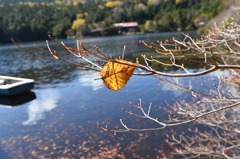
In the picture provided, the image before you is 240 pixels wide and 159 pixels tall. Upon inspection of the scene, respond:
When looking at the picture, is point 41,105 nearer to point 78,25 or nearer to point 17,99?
point 17,99

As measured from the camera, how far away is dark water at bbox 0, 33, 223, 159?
11117mm

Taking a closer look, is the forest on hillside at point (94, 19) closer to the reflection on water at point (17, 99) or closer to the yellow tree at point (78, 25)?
the yellow tree at point (78, 25)

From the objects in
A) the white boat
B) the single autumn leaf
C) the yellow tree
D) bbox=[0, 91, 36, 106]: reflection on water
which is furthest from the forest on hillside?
the single autumn leaf

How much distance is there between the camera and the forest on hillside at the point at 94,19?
84438 millimetres

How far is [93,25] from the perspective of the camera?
96938mm

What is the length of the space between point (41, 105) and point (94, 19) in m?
84.1

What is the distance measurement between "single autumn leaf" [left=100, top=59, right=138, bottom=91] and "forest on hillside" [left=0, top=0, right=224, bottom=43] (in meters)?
77.3

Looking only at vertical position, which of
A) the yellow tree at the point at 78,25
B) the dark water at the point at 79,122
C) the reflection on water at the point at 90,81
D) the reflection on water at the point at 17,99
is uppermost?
the dark water at the point at 79,122

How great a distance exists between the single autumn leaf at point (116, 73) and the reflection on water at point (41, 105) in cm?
1385

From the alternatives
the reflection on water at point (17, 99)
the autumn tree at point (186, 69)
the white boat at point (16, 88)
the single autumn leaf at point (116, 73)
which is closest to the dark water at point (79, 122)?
the reflection on water at point (17, 99)

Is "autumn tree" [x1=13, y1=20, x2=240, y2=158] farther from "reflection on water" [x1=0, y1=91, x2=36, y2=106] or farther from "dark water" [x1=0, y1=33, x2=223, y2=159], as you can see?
"reflection on water" [x1=0, y1=91, x2=36, y2=106]

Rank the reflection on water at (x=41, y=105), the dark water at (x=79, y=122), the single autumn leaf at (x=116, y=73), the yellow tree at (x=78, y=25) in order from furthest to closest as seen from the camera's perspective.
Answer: the yellow tree at (x=78, y=25) < the reflection on water at (x=41, y=105) < the dark water at (x=79, y=122) < the single autumn leaf at (x=116, y=73)

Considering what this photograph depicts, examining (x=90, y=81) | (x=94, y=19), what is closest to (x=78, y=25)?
(x=94, y=19)

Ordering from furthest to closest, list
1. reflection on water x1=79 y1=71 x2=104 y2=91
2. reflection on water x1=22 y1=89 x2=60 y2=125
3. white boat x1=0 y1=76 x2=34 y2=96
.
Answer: reflection on water x1=79 y1=71 x2=104 y2=91
white boat x1=0 y1=76 x2=34 y2=96
reflection on water x1=22 y1=89 x2=60 y2=125
